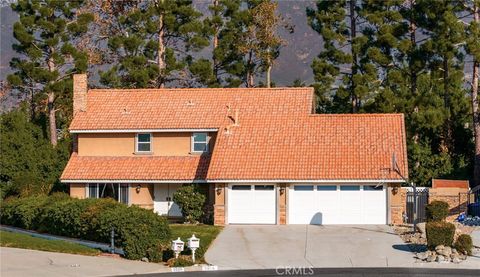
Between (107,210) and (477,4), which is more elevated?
(477,4)

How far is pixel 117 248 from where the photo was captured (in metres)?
31.9

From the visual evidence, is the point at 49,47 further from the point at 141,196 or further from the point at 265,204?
the point at 265,204

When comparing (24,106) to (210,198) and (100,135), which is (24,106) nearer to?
(100,135)

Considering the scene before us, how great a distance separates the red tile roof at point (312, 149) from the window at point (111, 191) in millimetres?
5439

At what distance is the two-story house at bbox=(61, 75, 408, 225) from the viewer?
40.4 metres

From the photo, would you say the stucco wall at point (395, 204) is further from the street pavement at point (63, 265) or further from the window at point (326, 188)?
the street pavement at point (63, 265)

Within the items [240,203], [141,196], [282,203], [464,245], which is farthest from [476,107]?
[464,245]

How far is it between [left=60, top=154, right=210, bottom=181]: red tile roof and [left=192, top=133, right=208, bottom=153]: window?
1.76 feet

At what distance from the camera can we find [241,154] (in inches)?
1647

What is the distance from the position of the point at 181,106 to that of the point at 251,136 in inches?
194

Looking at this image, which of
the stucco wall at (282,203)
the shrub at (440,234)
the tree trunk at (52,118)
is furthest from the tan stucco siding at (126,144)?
the shrub at (440,234)

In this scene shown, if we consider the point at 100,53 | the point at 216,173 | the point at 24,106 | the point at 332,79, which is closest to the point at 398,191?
the point at 216,173

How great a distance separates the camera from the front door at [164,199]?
144 ft

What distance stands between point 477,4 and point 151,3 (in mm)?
21461
